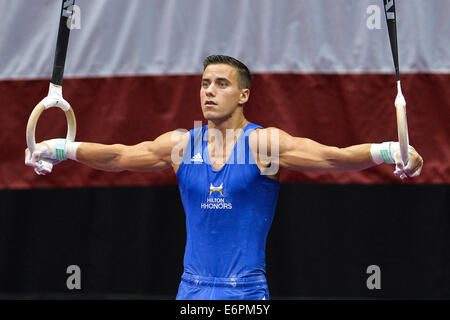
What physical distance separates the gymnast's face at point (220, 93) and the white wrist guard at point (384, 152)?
2.08ft

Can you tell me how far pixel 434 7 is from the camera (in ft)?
11.6

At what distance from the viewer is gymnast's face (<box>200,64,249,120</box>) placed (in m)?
2.74

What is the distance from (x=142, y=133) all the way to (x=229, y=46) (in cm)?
69

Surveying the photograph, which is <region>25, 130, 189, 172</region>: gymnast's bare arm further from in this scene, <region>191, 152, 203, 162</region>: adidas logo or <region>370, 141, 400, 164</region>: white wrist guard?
<region>370, 141, 400, 164</region>: white wrist guard

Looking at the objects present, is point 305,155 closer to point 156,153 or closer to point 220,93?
point 220,93

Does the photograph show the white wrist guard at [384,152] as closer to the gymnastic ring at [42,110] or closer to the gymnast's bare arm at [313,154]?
the gymnast's bare arm at [313,154]

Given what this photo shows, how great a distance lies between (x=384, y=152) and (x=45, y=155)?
4.65 ft

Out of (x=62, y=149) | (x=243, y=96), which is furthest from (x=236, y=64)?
(x=62, y=149)

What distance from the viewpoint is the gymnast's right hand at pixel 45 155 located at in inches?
108

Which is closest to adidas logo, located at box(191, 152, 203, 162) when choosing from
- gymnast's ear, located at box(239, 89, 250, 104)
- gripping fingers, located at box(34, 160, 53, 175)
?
gymnast's ear, located at box(239, 89, 250, 104)

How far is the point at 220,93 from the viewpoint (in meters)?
2.75

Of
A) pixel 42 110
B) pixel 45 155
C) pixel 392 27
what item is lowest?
pixel 45 155

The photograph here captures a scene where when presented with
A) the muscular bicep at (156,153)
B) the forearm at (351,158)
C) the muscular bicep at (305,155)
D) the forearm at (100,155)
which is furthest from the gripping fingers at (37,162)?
the forearm at (351,158)

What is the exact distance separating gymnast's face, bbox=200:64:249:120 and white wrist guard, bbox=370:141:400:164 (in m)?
0.63
